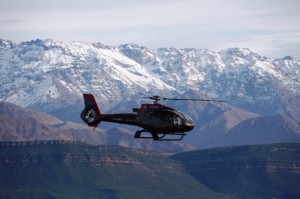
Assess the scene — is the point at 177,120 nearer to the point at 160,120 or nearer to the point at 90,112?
the point at 160,120

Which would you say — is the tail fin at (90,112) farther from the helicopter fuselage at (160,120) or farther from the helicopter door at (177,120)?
the helicopter door at (177,120)

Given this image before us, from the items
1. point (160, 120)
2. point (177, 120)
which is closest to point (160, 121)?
point (160, 120)

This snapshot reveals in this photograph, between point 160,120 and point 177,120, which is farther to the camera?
point 160,120

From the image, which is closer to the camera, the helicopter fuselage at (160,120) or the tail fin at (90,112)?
the helicopter fuselage at (160,120)

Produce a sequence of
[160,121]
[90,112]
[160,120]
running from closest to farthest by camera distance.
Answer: [160,121]
[160,120]
[90,112]

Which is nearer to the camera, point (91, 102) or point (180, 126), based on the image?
point (180, 126)

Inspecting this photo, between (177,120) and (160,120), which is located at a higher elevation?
(177,120)

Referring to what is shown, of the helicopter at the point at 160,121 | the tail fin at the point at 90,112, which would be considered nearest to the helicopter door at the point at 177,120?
the helicopter at the point at 160,121

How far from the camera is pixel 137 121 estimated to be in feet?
532

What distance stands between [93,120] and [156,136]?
1803cm

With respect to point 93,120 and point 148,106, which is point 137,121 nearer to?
point 148,106

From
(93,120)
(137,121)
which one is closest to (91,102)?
(93,120)

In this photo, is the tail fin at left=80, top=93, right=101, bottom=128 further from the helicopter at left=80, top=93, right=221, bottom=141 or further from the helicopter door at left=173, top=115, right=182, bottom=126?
the helicopter door at left=173, top=115, right=182, bottom=126

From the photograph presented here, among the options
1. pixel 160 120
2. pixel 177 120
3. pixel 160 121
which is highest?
pixel 177 120
